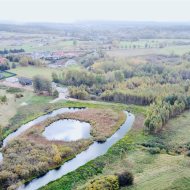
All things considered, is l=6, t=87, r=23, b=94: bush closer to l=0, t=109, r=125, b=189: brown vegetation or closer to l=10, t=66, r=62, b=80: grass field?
l=10, t=66, r=62, b=80: grass field

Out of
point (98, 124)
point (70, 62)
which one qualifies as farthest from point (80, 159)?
point (70, 62)

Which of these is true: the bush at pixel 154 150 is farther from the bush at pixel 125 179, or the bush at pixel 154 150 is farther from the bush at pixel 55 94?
the bush at pixel 55 94

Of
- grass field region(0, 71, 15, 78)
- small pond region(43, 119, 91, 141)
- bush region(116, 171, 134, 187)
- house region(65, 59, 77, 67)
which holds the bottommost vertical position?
small pond region(43, 119, 91, 141)

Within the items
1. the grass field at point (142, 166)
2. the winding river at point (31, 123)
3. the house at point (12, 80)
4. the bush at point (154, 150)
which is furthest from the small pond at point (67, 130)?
the house at point (12, 80)

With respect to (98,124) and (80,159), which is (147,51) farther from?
(80,159)

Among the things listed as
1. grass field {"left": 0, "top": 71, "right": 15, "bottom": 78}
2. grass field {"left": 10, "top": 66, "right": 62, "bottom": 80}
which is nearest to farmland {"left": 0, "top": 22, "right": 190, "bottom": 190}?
grass field {"left": 10, "top": 66, "right": 62, "bottom": 80}

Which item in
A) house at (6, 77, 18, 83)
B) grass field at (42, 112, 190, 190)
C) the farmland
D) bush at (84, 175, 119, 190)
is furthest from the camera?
house at (6, 77, 18, 83)
